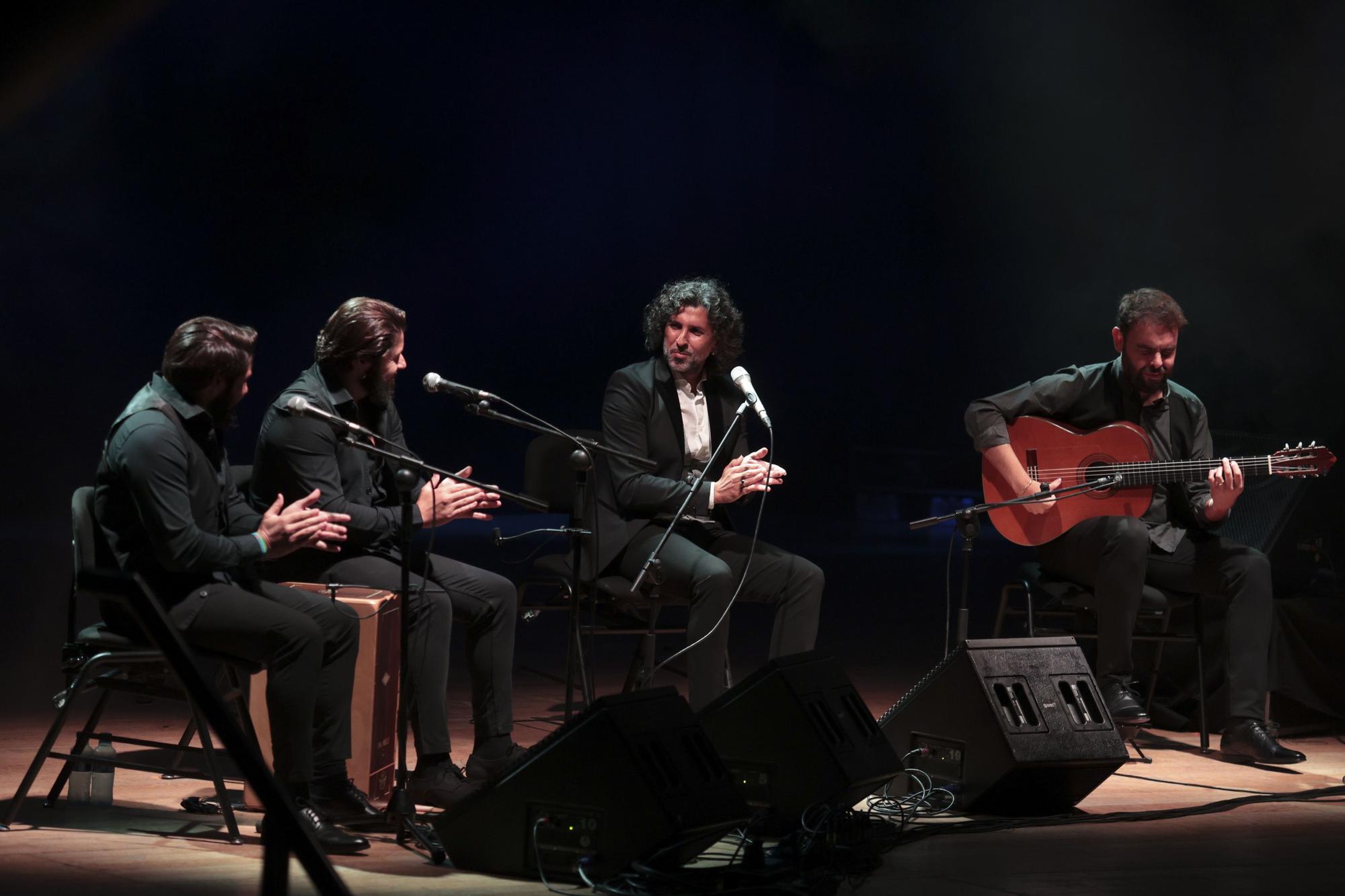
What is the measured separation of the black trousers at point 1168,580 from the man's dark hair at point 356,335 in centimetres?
232

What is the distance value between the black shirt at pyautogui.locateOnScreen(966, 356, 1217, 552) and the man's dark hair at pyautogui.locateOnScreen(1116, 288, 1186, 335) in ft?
0.51

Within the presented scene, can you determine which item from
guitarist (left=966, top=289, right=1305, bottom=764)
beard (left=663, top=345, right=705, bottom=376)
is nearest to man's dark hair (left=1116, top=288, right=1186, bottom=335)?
guitarist (left=966, top=289, right=1305, bottom=764)

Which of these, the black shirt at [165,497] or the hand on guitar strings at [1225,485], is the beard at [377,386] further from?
the hand on guitar strings at [1225,485]

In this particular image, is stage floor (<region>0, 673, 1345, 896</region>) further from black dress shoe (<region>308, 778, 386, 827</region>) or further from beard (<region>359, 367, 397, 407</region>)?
beard (<region>359, 367, 397, 407</region>)

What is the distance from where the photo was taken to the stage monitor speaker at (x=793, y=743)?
10.5 feet

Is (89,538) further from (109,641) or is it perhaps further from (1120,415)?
(1120,415)

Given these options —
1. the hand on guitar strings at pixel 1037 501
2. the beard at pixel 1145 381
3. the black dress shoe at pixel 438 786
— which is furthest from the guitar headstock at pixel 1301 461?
the black dress shoe at pixel 438 786

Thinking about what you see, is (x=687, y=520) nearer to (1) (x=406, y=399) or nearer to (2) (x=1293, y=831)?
(2) (x=1293, y=831)

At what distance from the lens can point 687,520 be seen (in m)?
4.29

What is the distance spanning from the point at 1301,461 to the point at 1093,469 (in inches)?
25.7

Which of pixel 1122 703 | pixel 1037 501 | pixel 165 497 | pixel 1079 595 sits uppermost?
pixel 1037 501

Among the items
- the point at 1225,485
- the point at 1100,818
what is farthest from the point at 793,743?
the point at 1225,485

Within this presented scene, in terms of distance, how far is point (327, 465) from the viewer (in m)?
3.57

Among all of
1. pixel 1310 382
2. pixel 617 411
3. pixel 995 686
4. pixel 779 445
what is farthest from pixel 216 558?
pixel 779 445
